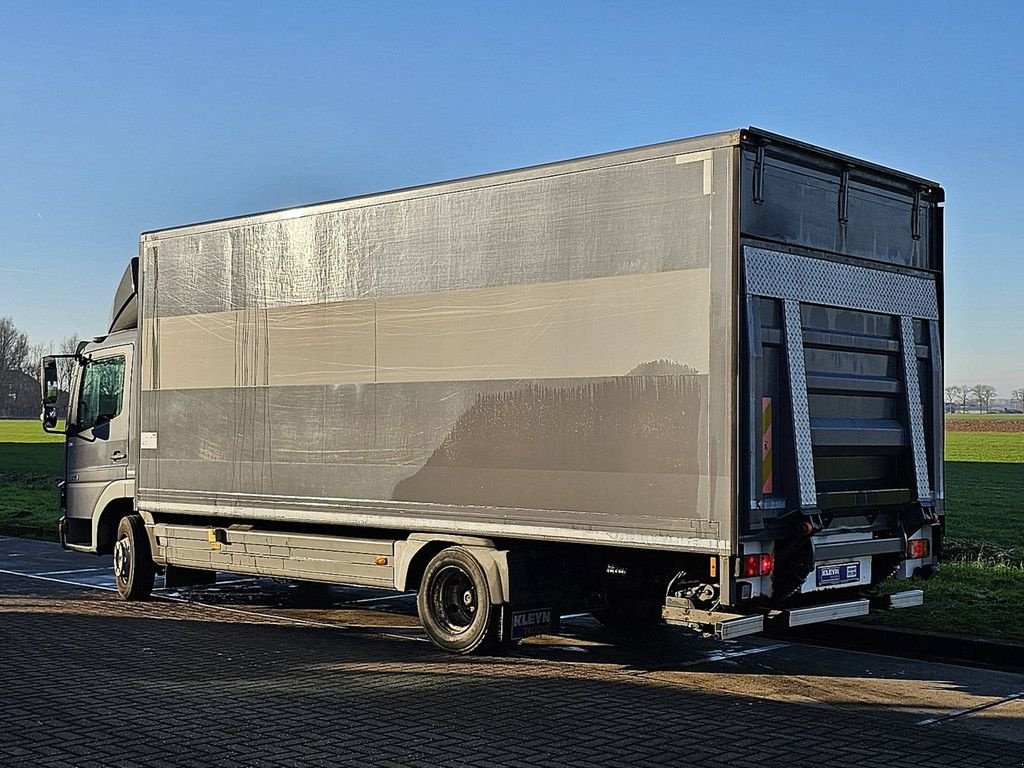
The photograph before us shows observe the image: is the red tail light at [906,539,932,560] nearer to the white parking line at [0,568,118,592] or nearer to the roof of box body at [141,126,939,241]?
the roof of box body at [141,126,939,241]

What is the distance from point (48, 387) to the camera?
13.7m

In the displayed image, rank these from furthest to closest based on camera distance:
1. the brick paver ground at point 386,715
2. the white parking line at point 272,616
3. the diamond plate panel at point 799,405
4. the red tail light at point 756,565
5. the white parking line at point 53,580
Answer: the white parking line at point 53,580, the white parking line at point 272,616, the diamond plate panel at point 799,405, the red tail light at point 756,565, the brick paver ground at point 386,715

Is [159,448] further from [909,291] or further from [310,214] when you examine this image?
[909,291]

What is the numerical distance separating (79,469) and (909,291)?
895 cm

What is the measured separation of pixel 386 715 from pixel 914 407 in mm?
4687

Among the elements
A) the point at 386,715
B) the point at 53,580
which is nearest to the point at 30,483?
the point at 53,580

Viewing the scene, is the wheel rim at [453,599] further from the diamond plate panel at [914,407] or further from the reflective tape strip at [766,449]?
the diamond plate panel at [914,407]

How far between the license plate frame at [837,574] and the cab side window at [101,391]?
7678 mm

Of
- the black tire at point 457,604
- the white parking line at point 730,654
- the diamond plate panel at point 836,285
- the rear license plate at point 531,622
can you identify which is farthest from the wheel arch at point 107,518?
the diamond plate panel at point 836,285

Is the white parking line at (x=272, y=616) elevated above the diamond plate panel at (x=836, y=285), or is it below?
below

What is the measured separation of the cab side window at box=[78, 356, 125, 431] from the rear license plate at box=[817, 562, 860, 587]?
768cm

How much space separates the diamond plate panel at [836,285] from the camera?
838 centimetres

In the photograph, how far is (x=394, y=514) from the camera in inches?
403

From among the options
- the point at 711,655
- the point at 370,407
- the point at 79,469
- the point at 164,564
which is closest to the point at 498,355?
the point at 370,407
